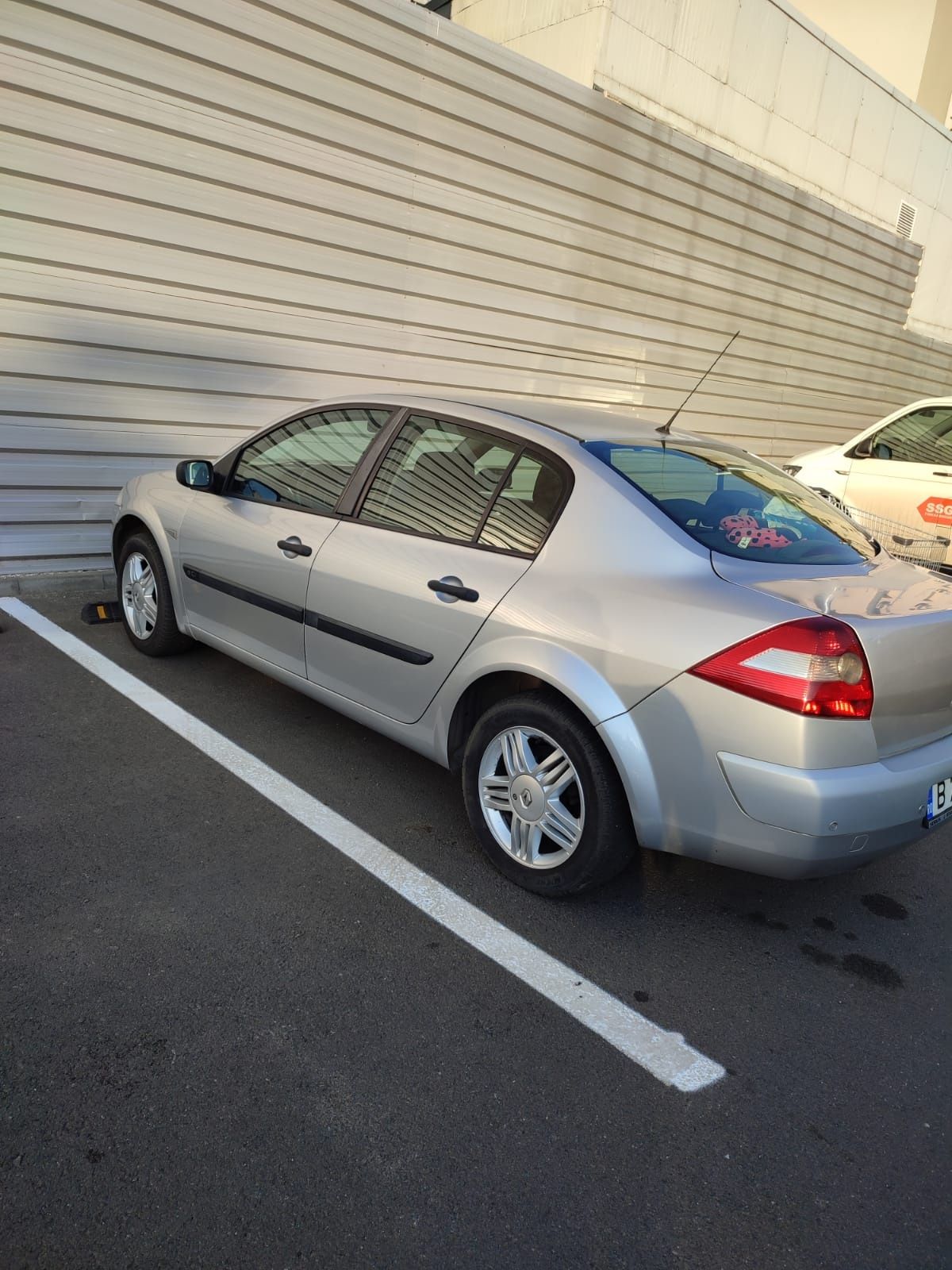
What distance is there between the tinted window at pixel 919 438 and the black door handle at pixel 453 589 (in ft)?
19.2

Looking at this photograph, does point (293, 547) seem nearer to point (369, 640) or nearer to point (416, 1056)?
point (369, 640)

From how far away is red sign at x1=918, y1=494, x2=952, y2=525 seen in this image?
7270mm

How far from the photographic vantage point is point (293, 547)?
3.76 metres

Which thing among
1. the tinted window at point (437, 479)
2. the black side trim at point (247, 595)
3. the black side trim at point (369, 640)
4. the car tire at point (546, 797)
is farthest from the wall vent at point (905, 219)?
the car tire at point (546, 797)

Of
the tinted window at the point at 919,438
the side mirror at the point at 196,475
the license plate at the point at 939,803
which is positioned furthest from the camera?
the tinted window at the point at 919,438

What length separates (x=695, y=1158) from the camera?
2080 mm

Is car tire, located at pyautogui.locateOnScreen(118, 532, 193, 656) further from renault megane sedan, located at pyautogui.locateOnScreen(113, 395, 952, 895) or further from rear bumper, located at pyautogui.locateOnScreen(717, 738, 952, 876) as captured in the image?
rear bumper, located at pyautogui.locateOnScreen(717, 738, 952, 876)

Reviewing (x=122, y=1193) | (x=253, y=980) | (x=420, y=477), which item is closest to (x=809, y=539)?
(x=420, y=477)

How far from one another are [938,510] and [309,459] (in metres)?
5.46

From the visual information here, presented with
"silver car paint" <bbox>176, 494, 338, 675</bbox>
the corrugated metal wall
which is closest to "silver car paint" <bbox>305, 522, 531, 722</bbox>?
"silver car paint" <bbox>176, 494, 338, 675</bbox>

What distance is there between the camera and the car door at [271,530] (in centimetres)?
378

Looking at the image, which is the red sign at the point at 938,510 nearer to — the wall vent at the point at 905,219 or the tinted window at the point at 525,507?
the tinted window at the point at 525,507

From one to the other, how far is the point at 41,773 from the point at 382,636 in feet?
4.60

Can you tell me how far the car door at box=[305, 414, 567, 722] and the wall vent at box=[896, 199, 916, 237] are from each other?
39.1 ft
